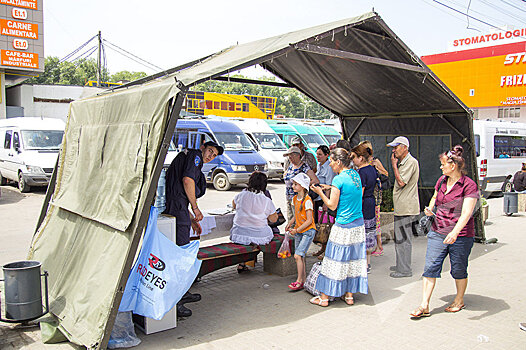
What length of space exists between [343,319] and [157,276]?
7.14ft

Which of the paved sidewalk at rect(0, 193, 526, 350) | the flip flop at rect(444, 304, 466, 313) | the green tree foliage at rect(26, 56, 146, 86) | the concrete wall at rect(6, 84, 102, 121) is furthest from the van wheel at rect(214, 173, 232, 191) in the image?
the green tree foliage at rect(26, 56, 146, 86)

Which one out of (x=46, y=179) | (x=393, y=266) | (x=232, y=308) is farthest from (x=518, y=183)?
(x=46, y=179)

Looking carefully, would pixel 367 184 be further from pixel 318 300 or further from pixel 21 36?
pixel 21 36

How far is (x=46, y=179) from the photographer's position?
1480 centimetres

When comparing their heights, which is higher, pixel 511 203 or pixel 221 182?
pixel 221 182

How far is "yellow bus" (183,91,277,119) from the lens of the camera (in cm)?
2623

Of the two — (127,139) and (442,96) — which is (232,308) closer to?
(127,139)

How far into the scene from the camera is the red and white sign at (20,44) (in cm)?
2469

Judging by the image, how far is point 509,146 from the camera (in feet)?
53.6

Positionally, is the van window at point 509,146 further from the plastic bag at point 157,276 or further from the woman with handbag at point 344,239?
the plastic bag at point 157,276

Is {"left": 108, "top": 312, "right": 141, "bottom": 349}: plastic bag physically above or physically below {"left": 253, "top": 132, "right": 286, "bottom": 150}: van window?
below

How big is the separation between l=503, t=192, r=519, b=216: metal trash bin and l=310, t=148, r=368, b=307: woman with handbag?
855 cm

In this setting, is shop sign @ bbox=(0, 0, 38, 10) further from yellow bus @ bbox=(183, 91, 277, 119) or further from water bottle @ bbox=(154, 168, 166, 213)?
water bottle @ bbox=(154, 168, 166, 213)

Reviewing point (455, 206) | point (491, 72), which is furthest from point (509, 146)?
point (491, 72)
